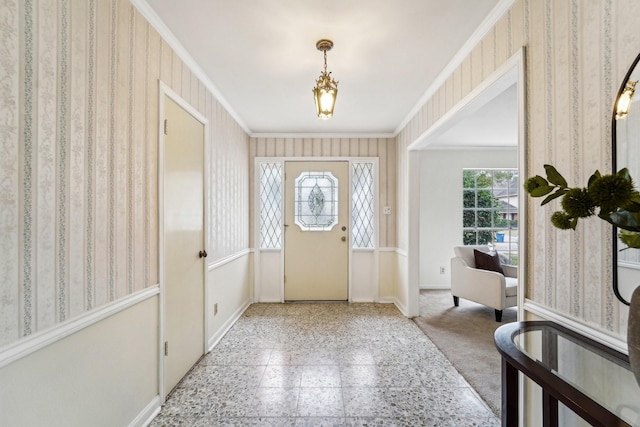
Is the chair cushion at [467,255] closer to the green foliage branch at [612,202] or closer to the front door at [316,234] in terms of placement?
the front door at [316,234]

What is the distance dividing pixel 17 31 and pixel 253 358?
246 cm

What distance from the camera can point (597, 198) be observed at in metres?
0.71

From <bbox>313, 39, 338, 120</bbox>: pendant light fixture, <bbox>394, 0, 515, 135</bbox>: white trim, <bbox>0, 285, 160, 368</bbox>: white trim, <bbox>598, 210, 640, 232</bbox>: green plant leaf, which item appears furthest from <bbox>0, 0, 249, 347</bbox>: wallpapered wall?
<bbox>394, 0, 515, 135</bbox>: white trim

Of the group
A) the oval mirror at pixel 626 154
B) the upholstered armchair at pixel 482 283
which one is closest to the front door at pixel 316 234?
the upholstered armchair at pixel 482 283

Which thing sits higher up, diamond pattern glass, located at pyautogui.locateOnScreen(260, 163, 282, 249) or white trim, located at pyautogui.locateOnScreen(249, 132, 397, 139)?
white trim, located at pyautogui.locateOnScreen(249, 132, 397, 139)

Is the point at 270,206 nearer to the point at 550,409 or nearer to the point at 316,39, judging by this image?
the point at 316,39

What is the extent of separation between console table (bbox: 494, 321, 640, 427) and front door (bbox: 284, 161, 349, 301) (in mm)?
2991

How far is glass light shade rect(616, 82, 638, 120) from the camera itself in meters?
1.02

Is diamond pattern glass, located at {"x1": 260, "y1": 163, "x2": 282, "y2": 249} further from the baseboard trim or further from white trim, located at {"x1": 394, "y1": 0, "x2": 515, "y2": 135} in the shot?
the baseboard trim

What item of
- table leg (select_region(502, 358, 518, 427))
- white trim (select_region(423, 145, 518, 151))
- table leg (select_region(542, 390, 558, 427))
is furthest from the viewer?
white trim (select_region(423, 145, 518, 151))

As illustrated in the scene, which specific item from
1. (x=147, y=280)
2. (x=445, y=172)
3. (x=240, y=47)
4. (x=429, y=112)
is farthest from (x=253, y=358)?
(x=445, y=172)

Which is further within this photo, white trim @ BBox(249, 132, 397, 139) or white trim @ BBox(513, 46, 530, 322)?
white trim @ BBox(249, 132, 397, 139)

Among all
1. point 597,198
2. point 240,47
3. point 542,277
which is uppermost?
point 240,47

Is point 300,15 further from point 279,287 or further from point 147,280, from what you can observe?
point 279,287
